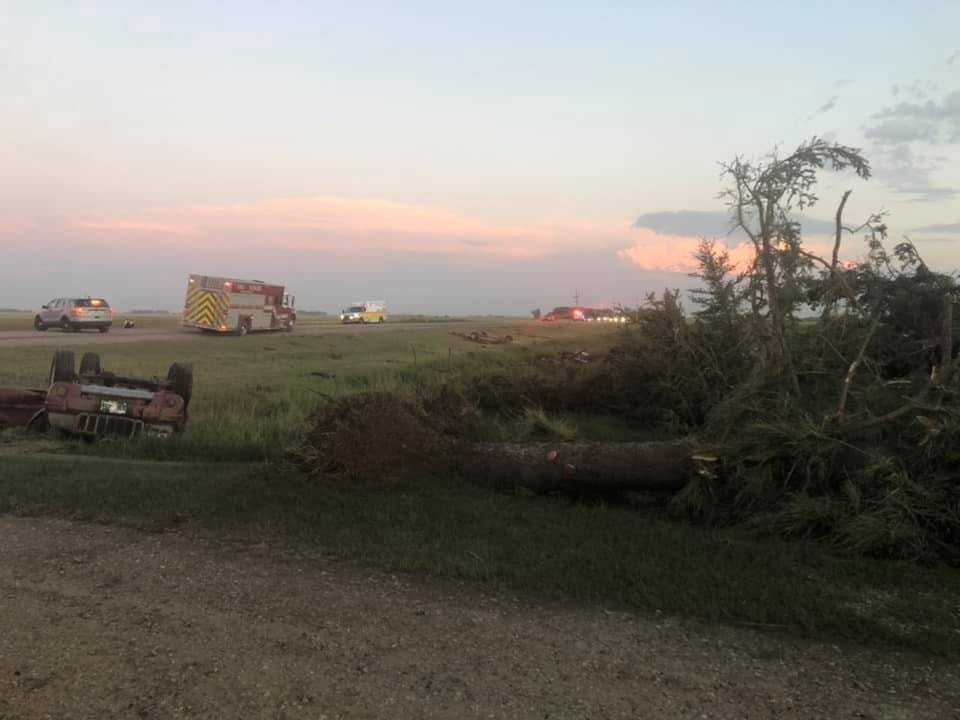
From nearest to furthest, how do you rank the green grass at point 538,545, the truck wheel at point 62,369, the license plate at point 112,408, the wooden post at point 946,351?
the green grass at point 538,545, the wooden post at point 946,351, the license plate at point 112,408, the truck wheel at point 62,369

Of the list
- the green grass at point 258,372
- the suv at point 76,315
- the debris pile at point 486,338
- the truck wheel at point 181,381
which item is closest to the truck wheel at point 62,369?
the truck wheel at point 181,381

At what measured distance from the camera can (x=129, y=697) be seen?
308 centimetres

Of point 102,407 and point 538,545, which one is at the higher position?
point 102,407

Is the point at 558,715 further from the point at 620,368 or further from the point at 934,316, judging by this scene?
the point at 620,368

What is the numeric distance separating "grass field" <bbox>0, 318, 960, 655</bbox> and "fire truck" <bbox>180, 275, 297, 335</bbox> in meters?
25.4

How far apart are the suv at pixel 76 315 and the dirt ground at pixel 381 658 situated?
1354 inches

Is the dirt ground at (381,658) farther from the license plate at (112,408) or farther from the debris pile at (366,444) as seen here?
the license plate at (112,408)

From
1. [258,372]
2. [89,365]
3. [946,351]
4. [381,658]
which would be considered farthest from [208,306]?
[381,658]

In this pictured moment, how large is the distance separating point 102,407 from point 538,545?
6943 millimetres

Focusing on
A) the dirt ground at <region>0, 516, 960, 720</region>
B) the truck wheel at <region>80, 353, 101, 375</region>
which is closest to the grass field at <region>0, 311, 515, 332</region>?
the truck wheel at <region>80, 353, 101, 375</region>

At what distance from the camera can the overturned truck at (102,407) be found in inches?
362

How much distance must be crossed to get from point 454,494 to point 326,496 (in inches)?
47.2

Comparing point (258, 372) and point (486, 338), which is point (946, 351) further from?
point (486, 338)

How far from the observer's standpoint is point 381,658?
11.4ft
